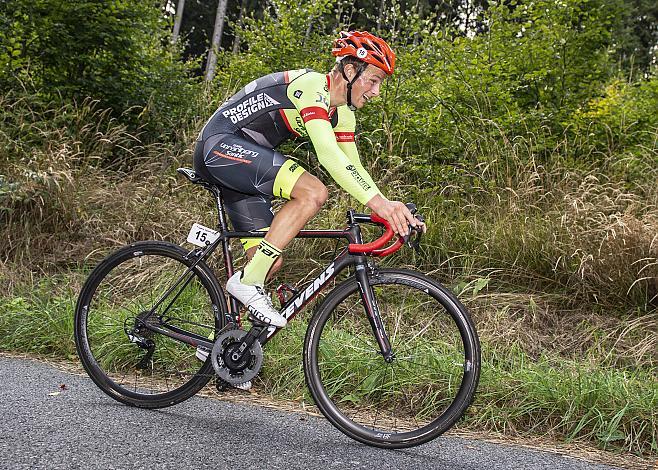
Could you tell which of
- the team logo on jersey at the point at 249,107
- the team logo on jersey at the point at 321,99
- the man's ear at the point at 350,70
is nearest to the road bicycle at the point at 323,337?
the team logo on jersey at the point at 249,107

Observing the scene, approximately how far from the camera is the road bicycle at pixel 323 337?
373 cm

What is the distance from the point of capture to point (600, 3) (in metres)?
8.34

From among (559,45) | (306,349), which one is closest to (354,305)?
(306,349)

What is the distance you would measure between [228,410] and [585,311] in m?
3.09

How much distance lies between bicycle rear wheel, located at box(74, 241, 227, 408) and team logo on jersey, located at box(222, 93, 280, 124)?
0.83m

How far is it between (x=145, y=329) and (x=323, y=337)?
1072 mm

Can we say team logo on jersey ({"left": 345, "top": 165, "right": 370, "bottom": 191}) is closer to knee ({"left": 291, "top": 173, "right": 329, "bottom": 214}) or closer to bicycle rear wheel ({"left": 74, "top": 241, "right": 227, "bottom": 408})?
knee ({"left": 291, "top": 173, "right": 329, "bottom": 214})

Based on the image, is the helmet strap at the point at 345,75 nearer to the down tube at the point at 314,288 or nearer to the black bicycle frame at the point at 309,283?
the black bicycle frame at the point at 309,283

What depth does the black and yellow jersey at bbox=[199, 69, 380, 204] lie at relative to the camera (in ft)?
12.0

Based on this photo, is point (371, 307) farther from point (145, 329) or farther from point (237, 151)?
point (145, 329)

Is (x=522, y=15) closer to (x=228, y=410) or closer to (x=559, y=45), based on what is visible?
(x=559, y=45)

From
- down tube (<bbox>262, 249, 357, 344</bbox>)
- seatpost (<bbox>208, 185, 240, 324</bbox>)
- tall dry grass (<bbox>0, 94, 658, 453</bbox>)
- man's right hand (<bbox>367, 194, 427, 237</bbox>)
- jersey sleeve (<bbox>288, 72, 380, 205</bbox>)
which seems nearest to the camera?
man's right hand (<bbox>367, 194, 427, 237</bbox>)

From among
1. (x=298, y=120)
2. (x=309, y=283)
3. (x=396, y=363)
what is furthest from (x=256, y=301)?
(x=298, y=120)

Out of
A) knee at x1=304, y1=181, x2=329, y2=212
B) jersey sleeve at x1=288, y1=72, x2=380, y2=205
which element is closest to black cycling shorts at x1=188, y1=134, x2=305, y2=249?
knee at x1=304, y1=181, x2=329, y2=212
